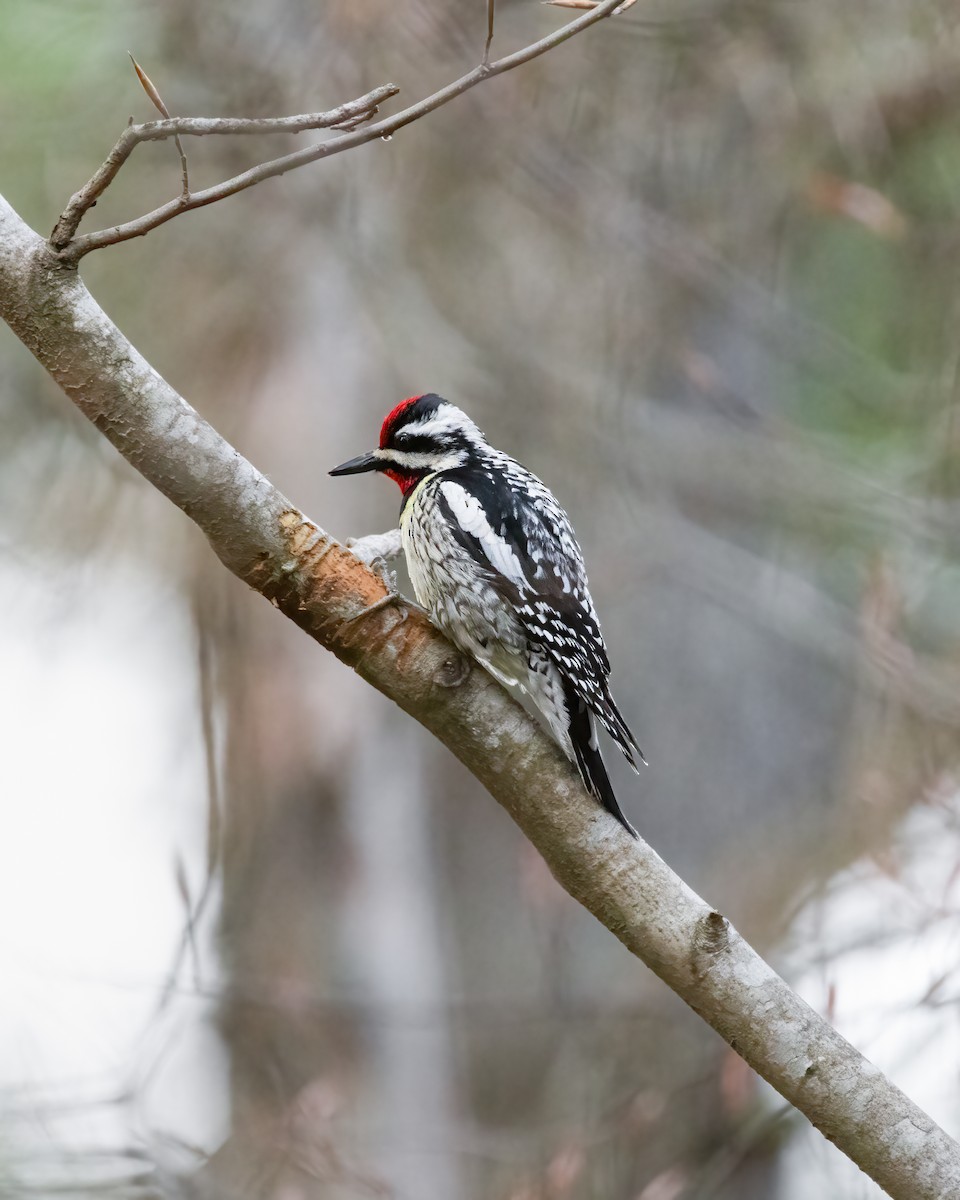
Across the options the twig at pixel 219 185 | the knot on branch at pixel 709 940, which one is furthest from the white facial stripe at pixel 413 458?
the knot on branch at pixel 709 940

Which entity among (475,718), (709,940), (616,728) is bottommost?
(709,940)

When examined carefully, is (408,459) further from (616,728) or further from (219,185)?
(219,185)

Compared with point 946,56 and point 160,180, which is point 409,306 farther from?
point 946,56

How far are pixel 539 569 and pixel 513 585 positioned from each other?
3.5 inches

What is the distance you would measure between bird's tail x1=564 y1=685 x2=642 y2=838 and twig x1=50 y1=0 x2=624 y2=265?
1223 millimetres

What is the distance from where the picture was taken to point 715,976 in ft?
7.34

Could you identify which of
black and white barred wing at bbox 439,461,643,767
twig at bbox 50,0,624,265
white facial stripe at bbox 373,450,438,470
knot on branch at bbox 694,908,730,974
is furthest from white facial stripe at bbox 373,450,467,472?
knot on branch at bbox 694,908,730,974

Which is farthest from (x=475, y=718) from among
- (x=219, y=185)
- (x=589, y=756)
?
(x=219, y=185)

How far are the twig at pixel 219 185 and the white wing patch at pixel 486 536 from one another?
47.9 inches

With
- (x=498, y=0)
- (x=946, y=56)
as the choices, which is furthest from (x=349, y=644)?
Result: (x=946, y=56)

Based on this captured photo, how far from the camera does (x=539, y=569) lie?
3.04 metres

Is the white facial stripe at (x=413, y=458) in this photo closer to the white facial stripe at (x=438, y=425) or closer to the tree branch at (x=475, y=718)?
the white facial stripe at (x=438, y=425)

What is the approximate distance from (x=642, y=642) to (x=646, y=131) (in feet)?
6.89

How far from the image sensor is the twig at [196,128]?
1.78 m
